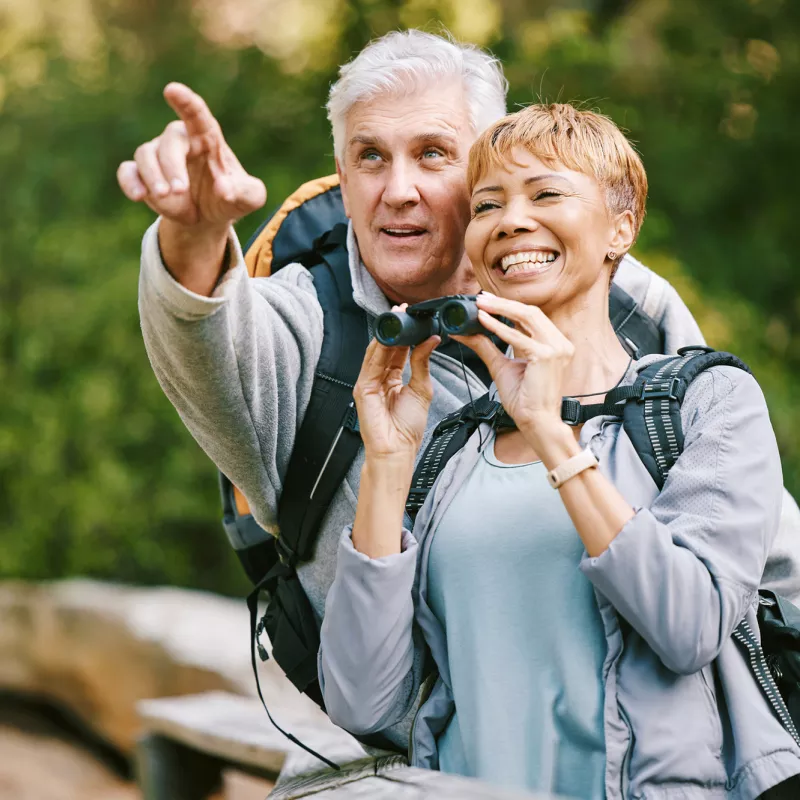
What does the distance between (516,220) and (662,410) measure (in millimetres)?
420

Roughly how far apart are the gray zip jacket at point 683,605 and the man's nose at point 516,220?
1.20 feet

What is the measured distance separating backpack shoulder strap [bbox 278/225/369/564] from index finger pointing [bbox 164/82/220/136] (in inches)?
26.0

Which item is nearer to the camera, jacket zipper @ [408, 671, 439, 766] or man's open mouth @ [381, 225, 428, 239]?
jacket zipper @ [408, 671, 439, 766]

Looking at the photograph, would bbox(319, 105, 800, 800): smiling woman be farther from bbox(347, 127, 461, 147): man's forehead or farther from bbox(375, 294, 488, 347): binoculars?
bbox(347, 127, 461, 147): man's forehead

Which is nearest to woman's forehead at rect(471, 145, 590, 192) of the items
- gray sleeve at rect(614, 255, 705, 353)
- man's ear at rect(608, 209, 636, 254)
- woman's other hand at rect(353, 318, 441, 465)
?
man's ear at rect(608, 209, 636, 254)

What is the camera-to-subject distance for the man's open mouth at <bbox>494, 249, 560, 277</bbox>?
1.95 metres

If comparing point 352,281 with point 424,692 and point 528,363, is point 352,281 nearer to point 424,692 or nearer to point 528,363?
point 528,363

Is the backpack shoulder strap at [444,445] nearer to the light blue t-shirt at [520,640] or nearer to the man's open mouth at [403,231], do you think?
the light blue t-shirt at [520,640]

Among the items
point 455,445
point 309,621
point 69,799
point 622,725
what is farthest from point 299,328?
point 69,799

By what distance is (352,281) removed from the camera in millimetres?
2469

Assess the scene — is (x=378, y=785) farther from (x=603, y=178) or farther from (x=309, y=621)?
(x=603, y=178)

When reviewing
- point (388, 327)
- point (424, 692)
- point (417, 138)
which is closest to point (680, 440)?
point (388, 327)

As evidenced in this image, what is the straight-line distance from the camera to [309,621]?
2.40 metres

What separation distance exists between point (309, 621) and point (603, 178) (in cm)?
111
